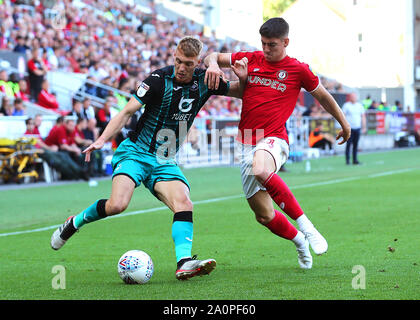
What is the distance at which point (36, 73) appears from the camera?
2192 cm

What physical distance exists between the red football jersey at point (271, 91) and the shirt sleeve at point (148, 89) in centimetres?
88

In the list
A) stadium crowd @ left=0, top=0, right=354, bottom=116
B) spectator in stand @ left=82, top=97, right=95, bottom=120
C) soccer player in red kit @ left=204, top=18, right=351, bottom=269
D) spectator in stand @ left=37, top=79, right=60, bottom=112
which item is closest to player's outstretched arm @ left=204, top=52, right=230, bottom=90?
soccer player in red kit @ left=204, top=18, right=351, bottom=269

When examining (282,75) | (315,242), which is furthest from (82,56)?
(315,242)

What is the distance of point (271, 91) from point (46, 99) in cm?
1512

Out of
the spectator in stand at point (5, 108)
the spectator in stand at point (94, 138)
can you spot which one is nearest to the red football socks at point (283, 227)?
the spectator in stand at point (5, 108)

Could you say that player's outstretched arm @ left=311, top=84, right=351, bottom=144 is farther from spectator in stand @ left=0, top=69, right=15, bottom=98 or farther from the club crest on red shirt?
spectator in stand @ left=0, top=69, right=15, bottom=98

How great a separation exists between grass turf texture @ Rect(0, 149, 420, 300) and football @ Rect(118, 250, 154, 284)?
81mm

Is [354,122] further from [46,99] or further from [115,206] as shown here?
[115,206]

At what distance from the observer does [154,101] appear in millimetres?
7348

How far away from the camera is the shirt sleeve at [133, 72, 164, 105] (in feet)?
23.8

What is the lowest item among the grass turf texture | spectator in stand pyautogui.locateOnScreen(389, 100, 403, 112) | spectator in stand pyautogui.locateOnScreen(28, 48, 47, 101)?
the grass turf texture

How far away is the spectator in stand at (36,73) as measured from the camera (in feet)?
71.8

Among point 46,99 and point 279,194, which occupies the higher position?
point 46,99
